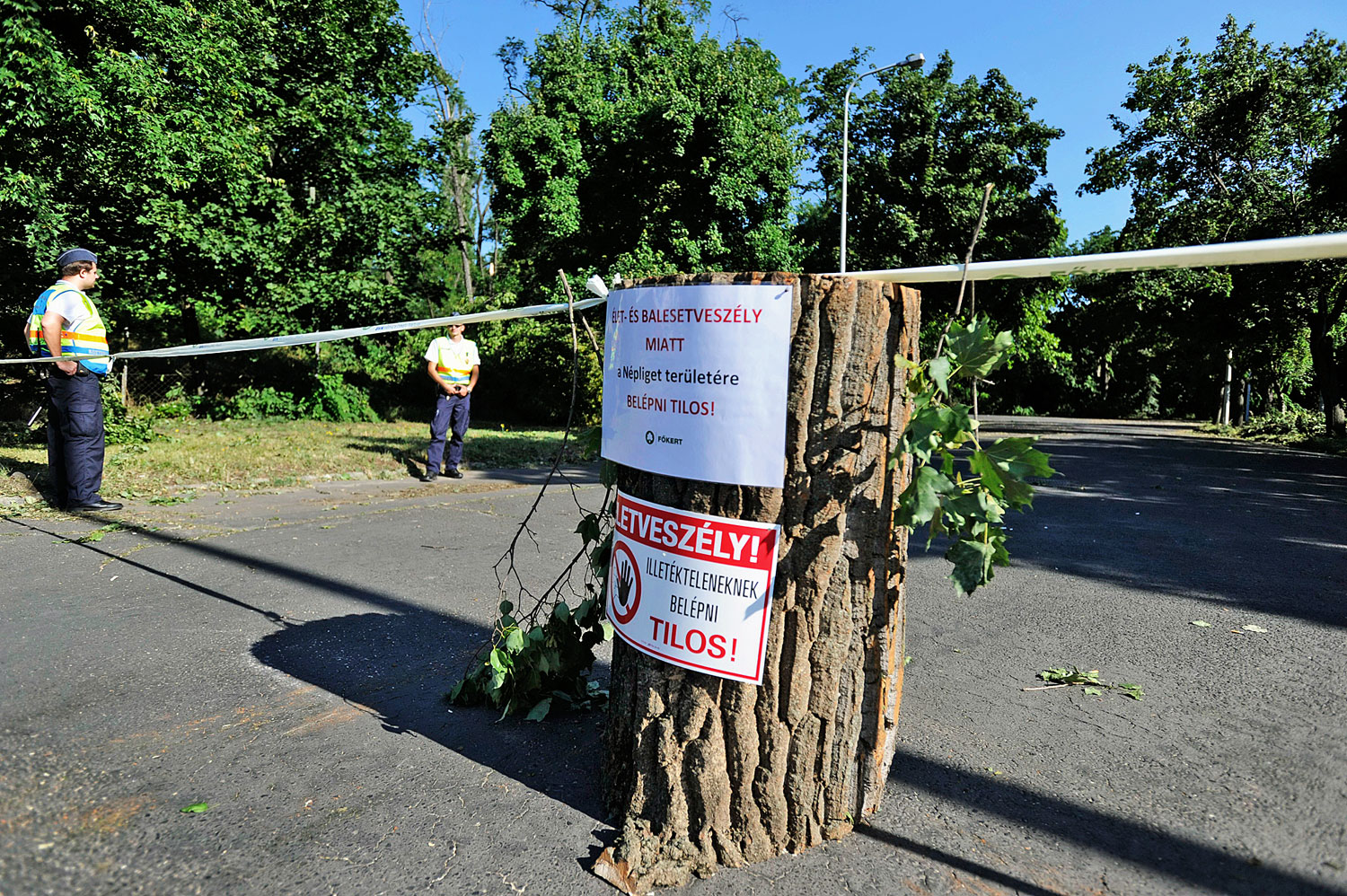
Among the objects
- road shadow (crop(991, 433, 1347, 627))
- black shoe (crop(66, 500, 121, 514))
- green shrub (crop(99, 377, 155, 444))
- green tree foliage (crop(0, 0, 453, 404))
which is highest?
green tree foliage (crop(0, 0, 453, 404))

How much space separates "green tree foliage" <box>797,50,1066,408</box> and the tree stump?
2207cm

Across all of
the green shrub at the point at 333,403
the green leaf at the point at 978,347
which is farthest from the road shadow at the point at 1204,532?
the green shrub at the point at 333,403

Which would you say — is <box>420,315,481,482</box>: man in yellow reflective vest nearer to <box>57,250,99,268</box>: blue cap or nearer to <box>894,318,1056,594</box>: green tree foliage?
<box>57,250,99,268</box>: blue cap

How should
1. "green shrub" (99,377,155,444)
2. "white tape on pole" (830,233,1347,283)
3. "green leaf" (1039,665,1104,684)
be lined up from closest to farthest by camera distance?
→ 1. "white tape on pole" (830,233,1347,283)
2. "green leaf" (1039,665,1104,684)
3. "green shrub" (99,377,155,444)

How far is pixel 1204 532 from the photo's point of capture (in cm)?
742

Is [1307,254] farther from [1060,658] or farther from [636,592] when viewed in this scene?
[1060,658]

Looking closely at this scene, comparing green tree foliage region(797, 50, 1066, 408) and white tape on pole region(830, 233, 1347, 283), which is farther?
green tree foliage region(797, 50, 1066, 408)

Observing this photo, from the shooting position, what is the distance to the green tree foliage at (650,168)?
1948 centimetres

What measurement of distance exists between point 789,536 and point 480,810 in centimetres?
133

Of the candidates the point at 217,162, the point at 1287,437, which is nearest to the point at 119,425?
the point at 217,162

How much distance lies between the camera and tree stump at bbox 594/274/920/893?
2.27 m

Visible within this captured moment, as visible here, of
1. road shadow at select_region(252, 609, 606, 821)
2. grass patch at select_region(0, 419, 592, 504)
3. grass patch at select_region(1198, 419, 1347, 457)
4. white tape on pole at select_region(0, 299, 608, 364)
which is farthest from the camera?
grass patch at select_region(1198, 419, 1347, 457)

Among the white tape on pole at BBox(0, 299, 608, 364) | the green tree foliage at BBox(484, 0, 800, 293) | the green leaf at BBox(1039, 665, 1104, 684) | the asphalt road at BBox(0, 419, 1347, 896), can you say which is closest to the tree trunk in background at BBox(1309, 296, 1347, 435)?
the green tree foliage at BBox(484, 0, 800, 293)

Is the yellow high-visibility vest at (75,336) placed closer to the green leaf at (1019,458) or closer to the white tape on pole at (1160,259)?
the white tape on pole at (1160,259)
